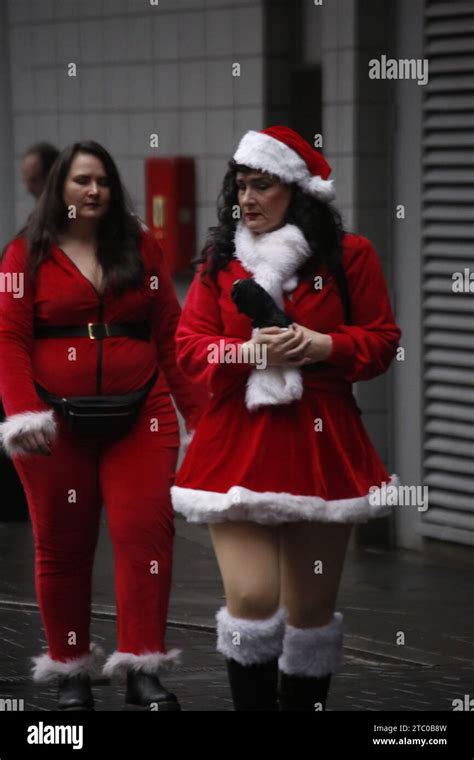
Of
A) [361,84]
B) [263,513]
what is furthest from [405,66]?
[263,513]

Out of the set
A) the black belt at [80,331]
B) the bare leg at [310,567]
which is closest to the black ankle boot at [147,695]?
the bare leg at [310,567]

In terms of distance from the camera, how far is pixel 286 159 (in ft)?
20.1

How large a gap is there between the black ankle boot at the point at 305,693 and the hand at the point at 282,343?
1100 millimetres

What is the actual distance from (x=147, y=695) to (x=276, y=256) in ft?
5.55

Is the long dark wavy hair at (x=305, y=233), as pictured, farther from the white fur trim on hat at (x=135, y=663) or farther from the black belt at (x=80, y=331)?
the white fur trim on hat at (x=135, y=663)

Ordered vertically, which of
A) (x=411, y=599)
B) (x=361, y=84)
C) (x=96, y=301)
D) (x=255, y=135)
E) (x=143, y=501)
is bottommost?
(x=411, y=599)

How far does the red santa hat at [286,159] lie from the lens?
611cm

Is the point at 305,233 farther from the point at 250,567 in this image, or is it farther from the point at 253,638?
the point at 253,638

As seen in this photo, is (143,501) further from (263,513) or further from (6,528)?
(6,528)

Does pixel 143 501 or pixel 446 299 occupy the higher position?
pixel 446 299

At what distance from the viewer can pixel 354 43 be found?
10.1 metres

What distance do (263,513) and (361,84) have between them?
4646mm

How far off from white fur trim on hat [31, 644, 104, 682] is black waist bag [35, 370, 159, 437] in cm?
85

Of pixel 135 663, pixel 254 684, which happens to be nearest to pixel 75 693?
pixel 135 663
